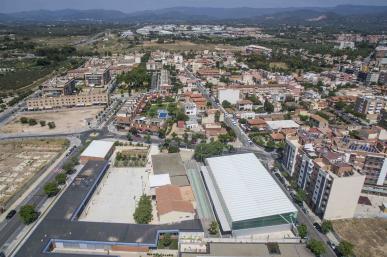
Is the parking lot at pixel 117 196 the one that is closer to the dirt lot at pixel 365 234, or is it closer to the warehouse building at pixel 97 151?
the warehouse building at pixel 97 151

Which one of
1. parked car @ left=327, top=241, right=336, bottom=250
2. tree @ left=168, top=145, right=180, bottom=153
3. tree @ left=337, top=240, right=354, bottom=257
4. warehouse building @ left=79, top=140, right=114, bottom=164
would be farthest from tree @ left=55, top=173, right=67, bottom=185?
tree @ left=337, top=240, right=354, bottom=257

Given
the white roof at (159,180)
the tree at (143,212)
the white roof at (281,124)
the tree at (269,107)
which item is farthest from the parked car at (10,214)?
the tree at (269,107)

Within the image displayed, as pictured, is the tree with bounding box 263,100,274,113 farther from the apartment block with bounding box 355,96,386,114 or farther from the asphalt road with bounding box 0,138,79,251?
the asphalt road with bounding box 0,138,79,251

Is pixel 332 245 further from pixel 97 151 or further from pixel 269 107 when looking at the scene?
pixel 269 107

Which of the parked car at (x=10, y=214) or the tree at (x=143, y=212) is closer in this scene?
the tree at (x=143, y=212)

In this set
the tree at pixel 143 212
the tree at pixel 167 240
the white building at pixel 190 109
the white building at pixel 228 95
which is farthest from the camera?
the white building at pixel 228 95

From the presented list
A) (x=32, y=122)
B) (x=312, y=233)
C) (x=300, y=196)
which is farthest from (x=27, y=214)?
(x=32, y=122)
